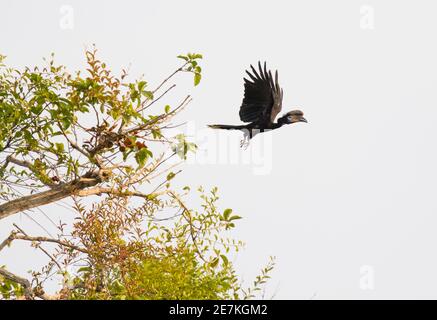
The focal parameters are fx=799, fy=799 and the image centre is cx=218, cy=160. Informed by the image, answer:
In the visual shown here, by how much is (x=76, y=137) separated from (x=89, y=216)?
89 centimetres

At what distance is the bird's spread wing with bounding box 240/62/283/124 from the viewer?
43.0 feet

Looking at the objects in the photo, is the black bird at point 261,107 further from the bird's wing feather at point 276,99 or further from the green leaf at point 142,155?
the green leaf at point 142,155

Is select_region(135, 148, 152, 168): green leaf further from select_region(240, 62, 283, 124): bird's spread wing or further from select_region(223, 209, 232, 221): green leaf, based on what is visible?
select_region(240, 62, 283, 124): bird's spread wing

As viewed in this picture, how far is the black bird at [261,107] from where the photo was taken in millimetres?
13148

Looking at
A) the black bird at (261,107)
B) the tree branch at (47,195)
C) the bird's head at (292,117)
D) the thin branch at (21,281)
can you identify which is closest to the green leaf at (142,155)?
the tree branch at (47,195)

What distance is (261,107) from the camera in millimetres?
13625

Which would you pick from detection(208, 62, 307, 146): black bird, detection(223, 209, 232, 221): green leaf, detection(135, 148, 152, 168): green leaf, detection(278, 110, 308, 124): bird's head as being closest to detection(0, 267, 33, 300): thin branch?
detection(135, 148, 152, 168): green leaf

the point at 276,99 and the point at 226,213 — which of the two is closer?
the point at 226,213

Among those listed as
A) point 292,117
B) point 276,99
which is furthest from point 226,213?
point 292,117

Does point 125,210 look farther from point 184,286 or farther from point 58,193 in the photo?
point 184,286

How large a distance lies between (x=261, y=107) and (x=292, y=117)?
0.57 metres

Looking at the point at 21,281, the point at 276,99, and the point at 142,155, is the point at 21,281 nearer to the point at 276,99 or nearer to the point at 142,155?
the point at 142,155
